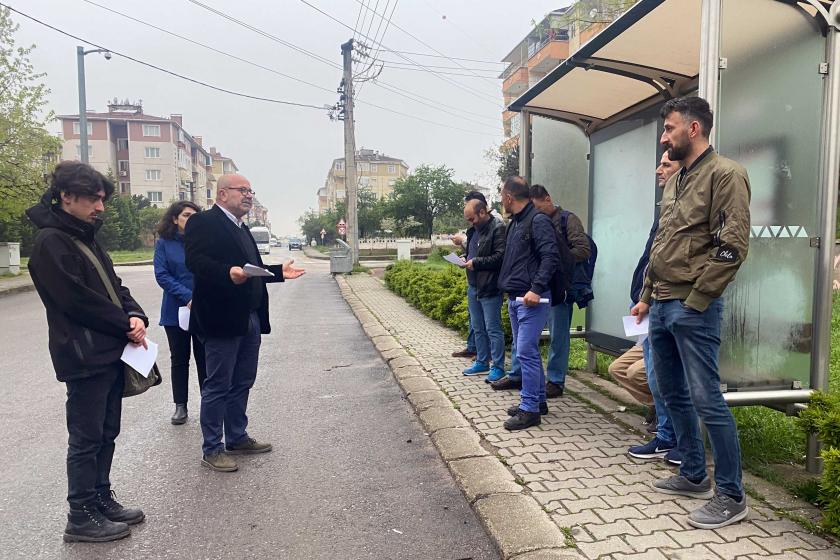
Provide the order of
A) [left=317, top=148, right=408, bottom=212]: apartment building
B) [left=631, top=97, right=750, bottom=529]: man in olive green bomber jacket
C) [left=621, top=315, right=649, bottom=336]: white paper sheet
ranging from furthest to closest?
1. [left=317, top=148, right=408, bottom=212]: apartment building
2. [left=621, top=315, right=649, bottom=336]: white paper sheet
3. [left=631, top=97, right=750, bottom=529]: man in olive green bomber jacket

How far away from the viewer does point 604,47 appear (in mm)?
4555

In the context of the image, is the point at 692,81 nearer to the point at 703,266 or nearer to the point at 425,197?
the point at 703,266

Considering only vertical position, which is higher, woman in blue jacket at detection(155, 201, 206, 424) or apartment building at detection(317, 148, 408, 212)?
apartment building at detection(317, 148, 408, 212)

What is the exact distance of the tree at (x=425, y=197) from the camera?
43.0 m

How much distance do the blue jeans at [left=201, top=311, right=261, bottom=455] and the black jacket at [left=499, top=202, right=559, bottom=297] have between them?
198 cm

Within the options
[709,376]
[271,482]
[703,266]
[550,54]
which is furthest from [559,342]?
[550,54]

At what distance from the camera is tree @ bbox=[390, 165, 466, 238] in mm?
43000

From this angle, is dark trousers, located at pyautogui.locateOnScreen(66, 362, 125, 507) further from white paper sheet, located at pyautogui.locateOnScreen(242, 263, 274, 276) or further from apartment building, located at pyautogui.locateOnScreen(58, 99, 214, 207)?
apartment building, located at pyautogui.locateOnScreen(58, 99, 214, 207)

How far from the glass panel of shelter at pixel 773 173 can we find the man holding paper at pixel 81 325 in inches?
138

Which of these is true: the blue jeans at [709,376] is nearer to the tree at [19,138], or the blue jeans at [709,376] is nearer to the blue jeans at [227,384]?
the blue jeans at [227,384]

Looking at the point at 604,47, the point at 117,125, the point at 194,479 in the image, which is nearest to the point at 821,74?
the point at 604,47

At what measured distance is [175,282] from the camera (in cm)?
485

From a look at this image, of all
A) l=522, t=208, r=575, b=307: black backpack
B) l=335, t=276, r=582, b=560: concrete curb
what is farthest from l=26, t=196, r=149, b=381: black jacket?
l=522, t=208, r=575, b=307: black backpack

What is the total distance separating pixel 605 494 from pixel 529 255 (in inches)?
75.5
